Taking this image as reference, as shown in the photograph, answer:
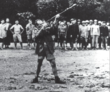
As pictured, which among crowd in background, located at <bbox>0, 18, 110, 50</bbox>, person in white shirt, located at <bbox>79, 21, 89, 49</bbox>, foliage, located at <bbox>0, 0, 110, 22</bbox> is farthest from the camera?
foliage, located at <bbox>0, 0, 110, 22</bbox>

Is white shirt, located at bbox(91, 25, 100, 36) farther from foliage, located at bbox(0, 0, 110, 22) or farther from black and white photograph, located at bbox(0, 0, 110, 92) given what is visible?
foliage, located at bbox(0, 0, 110, 22)

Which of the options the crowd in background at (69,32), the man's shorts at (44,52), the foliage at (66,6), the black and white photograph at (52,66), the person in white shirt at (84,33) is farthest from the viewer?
the foliage at (66,6)

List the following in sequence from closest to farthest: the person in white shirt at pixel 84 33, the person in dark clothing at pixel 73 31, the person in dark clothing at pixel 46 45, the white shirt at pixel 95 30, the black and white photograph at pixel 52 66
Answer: the black and white photograph at pixel 52 66 → the person in dark clothing at pixel 46 45 → the person in dark clothing at pixel 73 31 → the white shirt at pixel 95 30 → the person in white shirt at pixel 84 33

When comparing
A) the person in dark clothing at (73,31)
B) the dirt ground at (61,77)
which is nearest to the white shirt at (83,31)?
the person in dark clothing at (73,31)

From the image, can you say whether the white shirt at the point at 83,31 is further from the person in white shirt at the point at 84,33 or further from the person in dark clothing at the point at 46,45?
the person in dark clothing at the point at 46,45

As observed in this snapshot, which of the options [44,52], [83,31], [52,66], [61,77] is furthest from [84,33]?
[52,66]

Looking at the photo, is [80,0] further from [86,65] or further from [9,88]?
[9,88]

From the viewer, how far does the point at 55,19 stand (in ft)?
34.1

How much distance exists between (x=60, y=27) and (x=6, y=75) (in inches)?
506

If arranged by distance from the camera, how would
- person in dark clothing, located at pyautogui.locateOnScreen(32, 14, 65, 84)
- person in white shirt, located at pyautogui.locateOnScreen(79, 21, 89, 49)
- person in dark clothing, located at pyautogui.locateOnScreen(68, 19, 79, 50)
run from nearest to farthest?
person in dark clothing, located at pyautogui.locateOnScreen(32, 14, 65, 84)
person in dark clothing, located at pyautogui.locateOnScreen(68, 19, 79, 50)
person in white shirt, located at pyautogui.locateOnScreen(79, 21, 89, 49)

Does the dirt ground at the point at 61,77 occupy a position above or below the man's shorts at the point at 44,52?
below

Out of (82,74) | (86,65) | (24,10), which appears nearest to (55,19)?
(82,74)

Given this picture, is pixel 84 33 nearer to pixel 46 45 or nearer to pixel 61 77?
pixel 61 77

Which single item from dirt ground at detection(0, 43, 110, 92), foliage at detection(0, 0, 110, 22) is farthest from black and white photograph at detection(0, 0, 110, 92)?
foliage at detection(0, 0, 110, 22)
